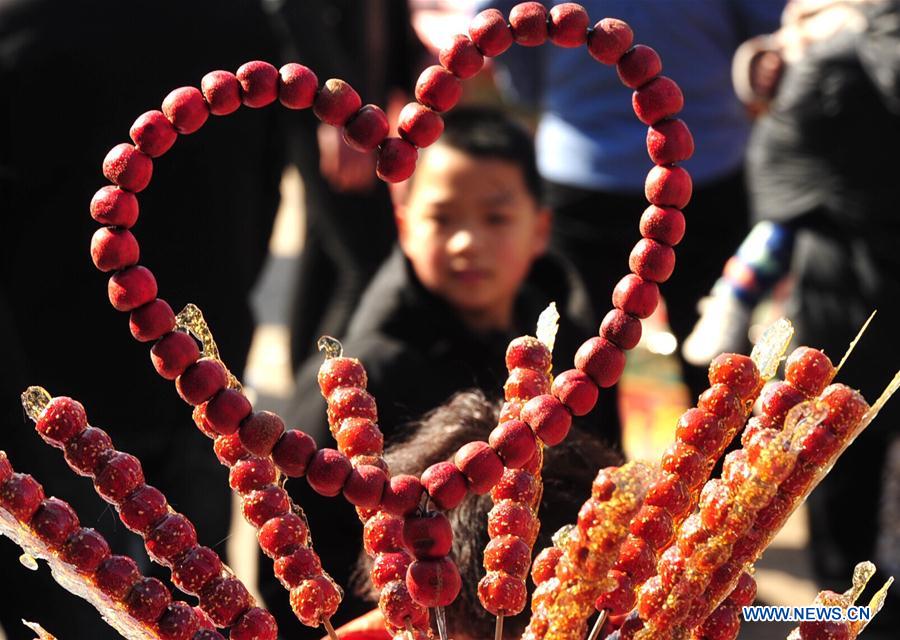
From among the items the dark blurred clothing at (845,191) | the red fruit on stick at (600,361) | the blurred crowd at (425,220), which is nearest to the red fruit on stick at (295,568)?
the red fruit on stick at (600,361)

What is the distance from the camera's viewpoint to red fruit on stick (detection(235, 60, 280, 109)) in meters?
0.91

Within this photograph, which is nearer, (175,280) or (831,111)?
(175,280)

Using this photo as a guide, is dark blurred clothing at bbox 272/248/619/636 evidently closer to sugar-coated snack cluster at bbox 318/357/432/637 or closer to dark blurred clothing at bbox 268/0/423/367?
dark blurred clothing at bbox 268/0/423/367

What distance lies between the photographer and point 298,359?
3625 mm

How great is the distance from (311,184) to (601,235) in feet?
2.36

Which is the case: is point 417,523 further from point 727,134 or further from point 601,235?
point 727,134

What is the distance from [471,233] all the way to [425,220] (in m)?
0.09

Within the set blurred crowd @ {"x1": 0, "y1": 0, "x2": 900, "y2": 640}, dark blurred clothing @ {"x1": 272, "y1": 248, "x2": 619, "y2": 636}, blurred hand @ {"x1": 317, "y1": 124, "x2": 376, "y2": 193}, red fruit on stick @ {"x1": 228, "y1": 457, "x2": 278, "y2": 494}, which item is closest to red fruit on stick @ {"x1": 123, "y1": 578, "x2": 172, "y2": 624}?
red fruit on stick @ {"x1": 228, "y1": 457, "x2": 278, "y2": 494}

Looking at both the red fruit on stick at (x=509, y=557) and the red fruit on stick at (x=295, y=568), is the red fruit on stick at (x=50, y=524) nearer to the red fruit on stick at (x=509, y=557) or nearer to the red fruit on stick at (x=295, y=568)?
the red fruit on stick at (x=295, y=568)

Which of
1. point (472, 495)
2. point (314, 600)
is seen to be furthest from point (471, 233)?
point (314, 600)

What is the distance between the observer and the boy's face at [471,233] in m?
2.39

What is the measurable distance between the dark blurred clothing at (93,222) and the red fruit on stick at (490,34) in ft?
4.40

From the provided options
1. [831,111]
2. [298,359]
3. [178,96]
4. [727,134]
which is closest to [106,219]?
[178,96]

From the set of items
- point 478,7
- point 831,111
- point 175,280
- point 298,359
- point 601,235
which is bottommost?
point 298,359
